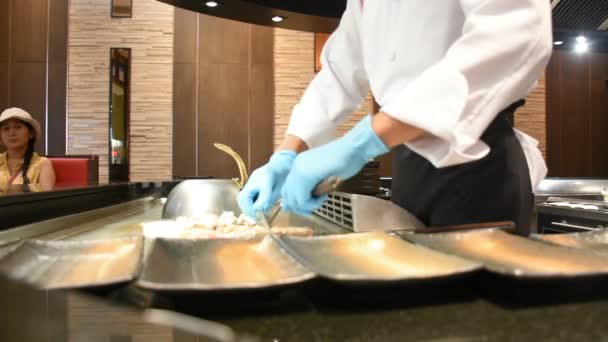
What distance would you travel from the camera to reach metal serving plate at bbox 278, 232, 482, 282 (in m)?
0.43

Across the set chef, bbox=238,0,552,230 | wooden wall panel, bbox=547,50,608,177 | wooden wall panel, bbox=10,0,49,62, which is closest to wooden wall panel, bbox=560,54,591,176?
wooden wall panel, bbox=547,50,608,177

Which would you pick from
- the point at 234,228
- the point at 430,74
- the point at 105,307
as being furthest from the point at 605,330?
the point at 234,228

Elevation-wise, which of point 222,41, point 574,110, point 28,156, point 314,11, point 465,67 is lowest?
point 28,156

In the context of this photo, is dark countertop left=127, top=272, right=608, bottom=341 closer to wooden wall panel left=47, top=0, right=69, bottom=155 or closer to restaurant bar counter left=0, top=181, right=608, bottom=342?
restaurant bar counter left=0, top=181, right=608, bottom=342

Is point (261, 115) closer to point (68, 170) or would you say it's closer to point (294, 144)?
point (68, 170)

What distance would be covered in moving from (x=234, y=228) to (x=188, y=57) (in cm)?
490

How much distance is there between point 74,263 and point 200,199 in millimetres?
1230

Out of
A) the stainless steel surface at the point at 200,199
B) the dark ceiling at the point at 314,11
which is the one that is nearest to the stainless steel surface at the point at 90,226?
the stainless steel surface at the point at 200,199

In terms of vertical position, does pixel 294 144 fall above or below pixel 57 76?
below

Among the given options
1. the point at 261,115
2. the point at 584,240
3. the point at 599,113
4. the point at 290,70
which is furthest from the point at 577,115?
the point at 584,240

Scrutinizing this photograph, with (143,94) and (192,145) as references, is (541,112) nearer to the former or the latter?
(192,145)

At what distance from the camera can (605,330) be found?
1.32ft

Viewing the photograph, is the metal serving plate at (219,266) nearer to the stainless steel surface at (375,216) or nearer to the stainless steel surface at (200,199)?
the stainless steel surface at (375,216)

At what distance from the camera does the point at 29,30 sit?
5.55 metres
